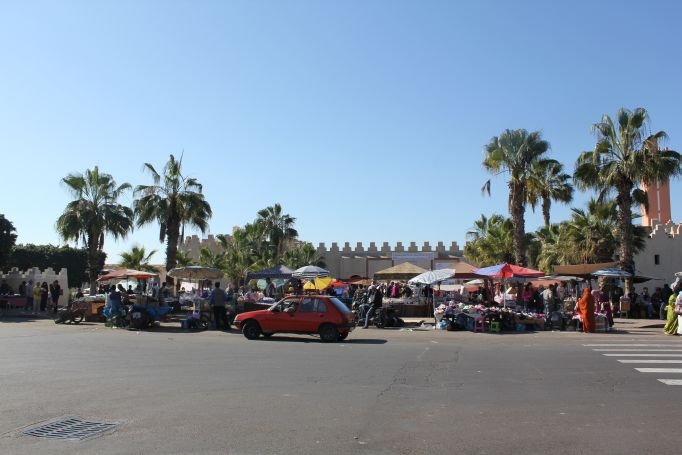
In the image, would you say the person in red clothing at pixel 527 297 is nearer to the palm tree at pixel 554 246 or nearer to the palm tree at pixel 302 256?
the palm tree at pixel 554 246

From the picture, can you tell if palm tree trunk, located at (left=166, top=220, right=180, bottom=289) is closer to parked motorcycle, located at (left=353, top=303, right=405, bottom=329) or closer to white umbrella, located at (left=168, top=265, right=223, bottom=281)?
white umbrella, located at (left=168, top=265, right=223, bottom=281)

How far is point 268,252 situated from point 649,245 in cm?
3011

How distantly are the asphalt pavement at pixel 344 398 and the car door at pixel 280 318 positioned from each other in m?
2.35

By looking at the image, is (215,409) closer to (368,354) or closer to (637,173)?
(368,354)

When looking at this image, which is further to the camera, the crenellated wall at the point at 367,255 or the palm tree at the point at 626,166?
the crenellated wall at the point at 367,255

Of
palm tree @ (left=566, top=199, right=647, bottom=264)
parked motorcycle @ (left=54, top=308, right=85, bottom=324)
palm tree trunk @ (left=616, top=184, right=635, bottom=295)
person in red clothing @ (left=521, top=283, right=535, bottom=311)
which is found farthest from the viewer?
palm tree @ (left=566, top=199, right=647, bottom=264)

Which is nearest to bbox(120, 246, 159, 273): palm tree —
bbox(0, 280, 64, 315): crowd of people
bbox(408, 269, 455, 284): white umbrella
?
bbox(0, 280, 64, 315): crowd of people

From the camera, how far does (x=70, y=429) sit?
268 inches

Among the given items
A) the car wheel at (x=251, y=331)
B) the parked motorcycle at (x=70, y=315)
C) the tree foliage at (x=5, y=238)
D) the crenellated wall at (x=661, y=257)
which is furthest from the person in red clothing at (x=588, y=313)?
the tree foliage at (x=5, y=238)

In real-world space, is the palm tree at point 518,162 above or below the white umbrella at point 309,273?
above

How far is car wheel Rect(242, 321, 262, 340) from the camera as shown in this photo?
18484 millimetres

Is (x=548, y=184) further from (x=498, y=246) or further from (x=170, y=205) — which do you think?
(x=170, y=205)

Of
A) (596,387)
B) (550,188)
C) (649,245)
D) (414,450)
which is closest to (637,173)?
(550,188)

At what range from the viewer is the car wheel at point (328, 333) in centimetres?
1775
